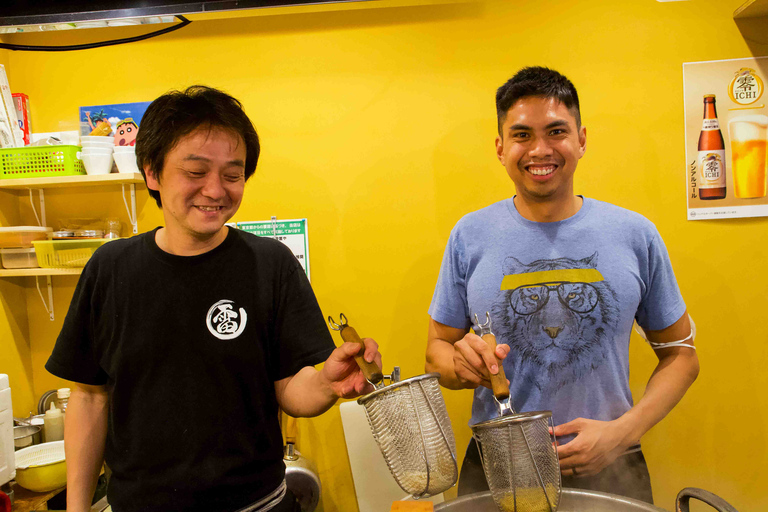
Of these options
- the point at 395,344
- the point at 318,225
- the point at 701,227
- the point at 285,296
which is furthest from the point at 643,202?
the point at 285,296

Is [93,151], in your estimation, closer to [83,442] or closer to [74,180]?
[74,180]

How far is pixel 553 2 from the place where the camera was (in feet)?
7.09

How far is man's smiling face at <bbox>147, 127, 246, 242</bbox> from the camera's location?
119 cm

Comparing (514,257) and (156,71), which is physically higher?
(156,71)

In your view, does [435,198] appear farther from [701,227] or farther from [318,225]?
[701,227]

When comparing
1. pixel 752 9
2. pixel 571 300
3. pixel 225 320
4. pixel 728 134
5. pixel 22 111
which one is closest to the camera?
pixel 225 320

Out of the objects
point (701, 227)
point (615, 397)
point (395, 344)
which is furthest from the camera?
point (395, 344)

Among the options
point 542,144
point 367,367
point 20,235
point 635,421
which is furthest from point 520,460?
point 20,235

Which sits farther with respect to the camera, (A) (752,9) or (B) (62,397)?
(B) (62,397)

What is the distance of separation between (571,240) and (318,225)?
1.15 m

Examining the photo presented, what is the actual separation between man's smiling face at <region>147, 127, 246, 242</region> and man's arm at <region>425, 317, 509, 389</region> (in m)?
0.63

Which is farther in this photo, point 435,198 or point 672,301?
point 435,198

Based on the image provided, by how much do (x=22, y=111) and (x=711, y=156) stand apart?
2987 mm

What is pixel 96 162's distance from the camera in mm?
2213
